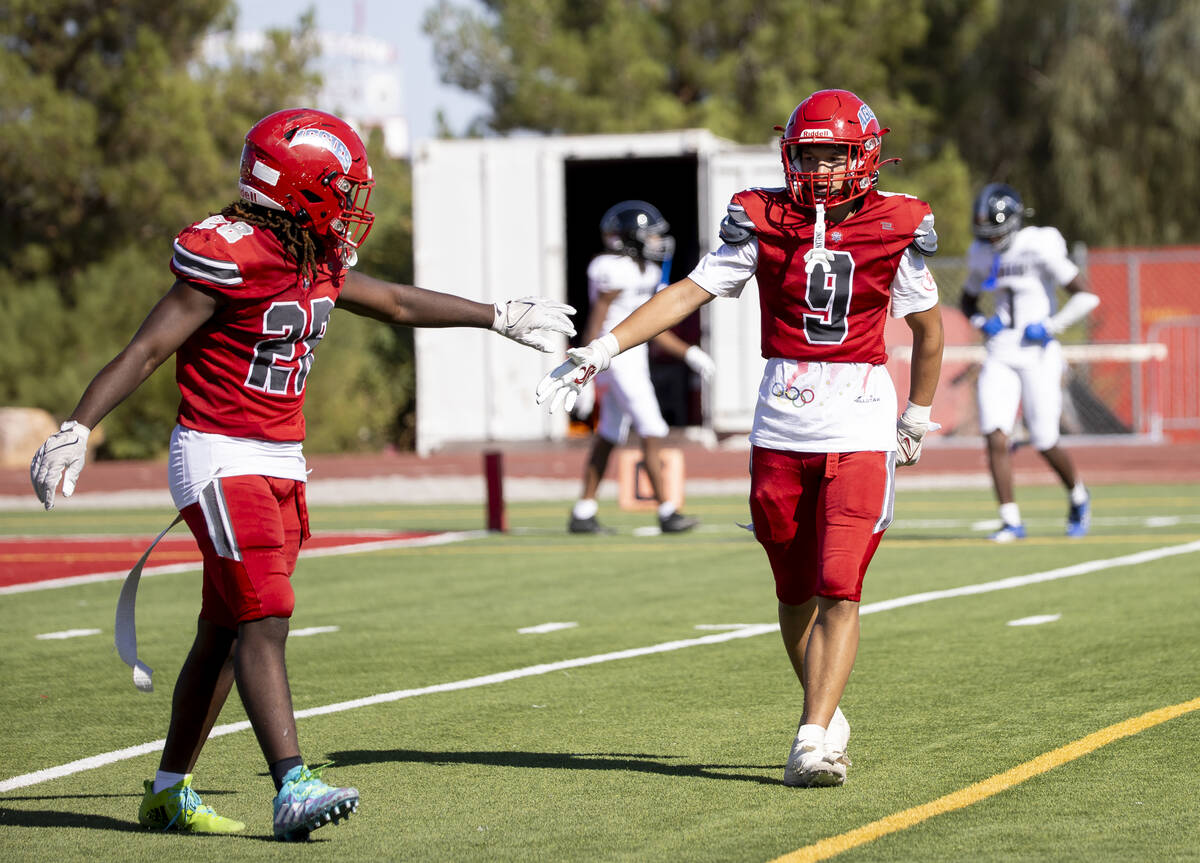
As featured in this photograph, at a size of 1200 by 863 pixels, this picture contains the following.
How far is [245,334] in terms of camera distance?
506cm

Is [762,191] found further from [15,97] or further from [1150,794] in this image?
[15,97]

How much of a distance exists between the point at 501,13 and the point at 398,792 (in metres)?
33.7

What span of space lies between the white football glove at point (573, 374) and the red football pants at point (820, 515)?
1.92 ft

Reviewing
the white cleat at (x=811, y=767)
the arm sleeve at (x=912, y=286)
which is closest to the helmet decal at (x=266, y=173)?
the arm sleeve at (x=912, y=286)

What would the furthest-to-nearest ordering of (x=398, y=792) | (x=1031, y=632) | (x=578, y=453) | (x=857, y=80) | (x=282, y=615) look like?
1. (x=857, y=80)
2. (x=578, y=453)
3. (x=1031, y=632)
4. (x=398, y=792)
5. (x=282, y=615)

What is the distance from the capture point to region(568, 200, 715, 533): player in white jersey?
13.5 meters

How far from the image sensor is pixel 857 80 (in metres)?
36.9

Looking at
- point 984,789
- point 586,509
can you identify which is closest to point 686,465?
point 586,509

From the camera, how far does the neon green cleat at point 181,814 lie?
5.08 metres

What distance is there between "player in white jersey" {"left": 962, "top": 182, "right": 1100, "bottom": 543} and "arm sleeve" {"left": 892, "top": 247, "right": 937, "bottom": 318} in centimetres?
666

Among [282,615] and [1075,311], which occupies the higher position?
[1075,311]

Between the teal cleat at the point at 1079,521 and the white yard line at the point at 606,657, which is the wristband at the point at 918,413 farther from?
the teal cleat at the point at 1079,521

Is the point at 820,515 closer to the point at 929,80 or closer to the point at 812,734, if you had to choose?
the point at 812,734

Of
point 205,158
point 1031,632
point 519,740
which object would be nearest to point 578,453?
point 205,158
